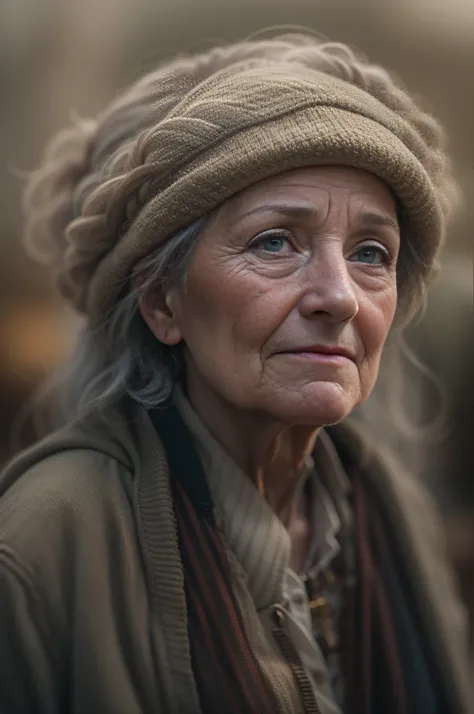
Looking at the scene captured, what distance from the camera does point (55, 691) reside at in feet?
3.59

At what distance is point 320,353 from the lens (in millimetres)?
1160

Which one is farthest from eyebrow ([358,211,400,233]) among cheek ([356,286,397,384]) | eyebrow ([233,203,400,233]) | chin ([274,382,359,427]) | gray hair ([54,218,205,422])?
gray hair ([54,218,205,422])

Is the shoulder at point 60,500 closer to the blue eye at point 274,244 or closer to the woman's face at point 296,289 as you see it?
the woman's face at point 296,289

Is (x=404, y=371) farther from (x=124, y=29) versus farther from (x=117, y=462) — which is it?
(x=124, y=29)

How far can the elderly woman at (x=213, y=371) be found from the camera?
111 centimetres

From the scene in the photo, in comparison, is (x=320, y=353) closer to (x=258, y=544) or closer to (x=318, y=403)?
(x=318, y=403)

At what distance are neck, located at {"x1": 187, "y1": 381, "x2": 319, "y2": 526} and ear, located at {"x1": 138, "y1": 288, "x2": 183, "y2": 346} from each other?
3.8 inches

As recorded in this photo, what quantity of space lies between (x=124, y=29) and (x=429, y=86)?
512mm

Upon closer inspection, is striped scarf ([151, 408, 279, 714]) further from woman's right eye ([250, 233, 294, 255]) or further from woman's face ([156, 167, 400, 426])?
woman's right eye ([250, 233, 294, 255])

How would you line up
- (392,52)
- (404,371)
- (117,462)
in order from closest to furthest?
(117,462), (392,52), (404,371)

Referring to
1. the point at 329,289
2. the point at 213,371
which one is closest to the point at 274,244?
the point at 329,289

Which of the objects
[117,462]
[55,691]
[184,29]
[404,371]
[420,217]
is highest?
[184,29]

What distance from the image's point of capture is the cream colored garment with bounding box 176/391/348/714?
4.13 feet

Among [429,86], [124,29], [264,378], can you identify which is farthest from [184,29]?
[264,378]
